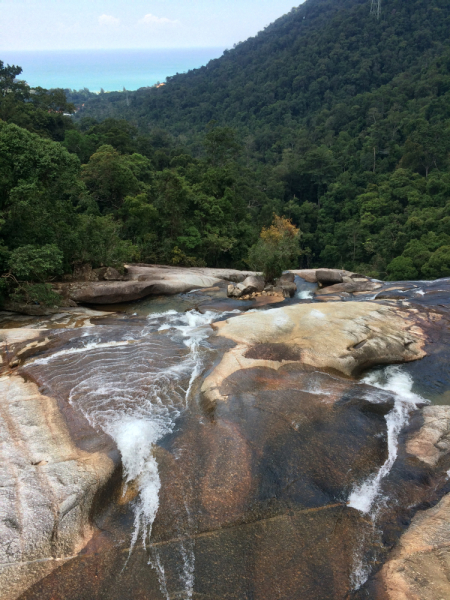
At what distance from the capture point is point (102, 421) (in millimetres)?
9977

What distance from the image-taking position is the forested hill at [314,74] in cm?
9856

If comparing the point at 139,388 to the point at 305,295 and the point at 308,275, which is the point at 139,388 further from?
the point at 308,275

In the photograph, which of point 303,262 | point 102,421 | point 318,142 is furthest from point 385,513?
point 318,142

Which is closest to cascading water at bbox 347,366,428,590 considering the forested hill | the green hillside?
the green hillside

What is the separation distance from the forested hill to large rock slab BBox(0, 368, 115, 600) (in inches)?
3805

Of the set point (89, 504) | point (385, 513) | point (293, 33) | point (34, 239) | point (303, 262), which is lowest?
point (303, 262)

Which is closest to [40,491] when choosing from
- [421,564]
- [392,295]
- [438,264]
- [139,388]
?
[139,388]

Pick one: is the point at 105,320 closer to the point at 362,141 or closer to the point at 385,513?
the point at 385,513

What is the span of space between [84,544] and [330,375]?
28.0 ft

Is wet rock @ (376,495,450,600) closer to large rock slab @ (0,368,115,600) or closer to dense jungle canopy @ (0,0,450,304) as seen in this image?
large rock slab @ (0,368,115,600)

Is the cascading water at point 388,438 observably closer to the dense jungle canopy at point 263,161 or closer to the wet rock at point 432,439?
the wet rock at point 432,439

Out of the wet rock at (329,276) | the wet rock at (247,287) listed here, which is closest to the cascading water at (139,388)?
the wet rock at (247,287)

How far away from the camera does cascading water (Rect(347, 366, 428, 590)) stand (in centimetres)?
698

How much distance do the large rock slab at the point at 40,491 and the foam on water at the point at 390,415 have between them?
5447mm
